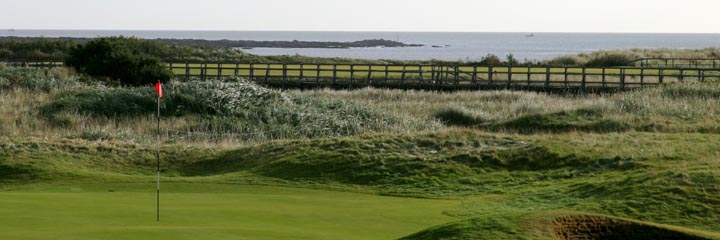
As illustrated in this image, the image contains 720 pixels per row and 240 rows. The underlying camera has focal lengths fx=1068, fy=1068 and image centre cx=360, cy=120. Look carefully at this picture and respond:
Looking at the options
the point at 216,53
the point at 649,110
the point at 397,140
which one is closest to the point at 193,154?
the point at 397,140

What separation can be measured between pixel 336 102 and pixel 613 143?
1655 centimetres

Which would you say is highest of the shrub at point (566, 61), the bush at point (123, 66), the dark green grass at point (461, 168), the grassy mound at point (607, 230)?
the shrub at point (566, 61)

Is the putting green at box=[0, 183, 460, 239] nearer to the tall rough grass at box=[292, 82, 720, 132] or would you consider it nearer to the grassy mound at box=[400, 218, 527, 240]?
the grassy mound at box=[400, 218, 527, 240]

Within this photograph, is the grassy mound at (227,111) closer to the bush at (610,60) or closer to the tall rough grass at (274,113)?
the tall rough grass at (274,113)

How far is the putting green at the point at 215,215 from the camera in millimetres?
12594

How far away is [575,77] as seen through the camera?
60.3 metres

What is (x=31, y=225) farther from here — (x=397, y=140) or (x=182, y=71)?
(x=182, y=71)

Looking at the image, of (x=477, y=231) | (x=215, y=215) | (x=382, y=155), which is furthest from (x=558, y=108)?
(x=477, y=231)

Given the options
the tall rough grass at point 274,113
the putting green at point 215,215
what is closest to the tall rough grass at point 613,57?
the tall rough grass at point 274,113

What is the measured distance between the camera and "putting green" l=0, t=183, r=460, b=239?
496 inches

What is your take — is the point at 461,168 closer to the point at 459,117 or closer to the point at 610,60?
the point at 459,117

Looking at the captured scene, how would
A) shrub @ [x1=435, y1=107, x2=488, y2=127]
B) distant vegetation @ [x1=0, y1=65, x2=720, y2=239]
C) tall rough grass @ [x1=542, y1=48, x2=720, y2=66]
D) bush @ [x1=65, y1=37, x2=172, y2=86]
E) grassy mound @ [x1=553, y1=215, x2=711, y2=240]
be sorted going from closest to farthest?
grassy mound @ [x1=553, y1=215, x2=711, y2=240]
distant vegetation @ [x1=0, y1=65, x2=720, y2=239]
shrub @ [x1=435, y1=107, x2=488, y2=127]
bush @ [x1=65, y1=37, x2=172, y2=86]
tall rough grass @ [x1=542, y1=48, x2=720, y2=66]

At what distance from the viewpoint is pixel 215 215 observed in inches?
587

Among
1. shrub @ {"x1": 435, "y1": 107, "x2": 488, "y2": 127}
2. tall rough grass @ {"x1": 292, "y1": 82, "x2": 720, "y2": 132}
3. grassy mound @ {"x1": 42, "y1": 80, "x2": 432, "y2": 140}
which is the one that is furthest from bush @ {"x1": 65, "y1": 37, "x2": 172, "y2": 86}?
shrub @ {"x1": 435, "y1": 107, "x2": 488, "y2": 127}
